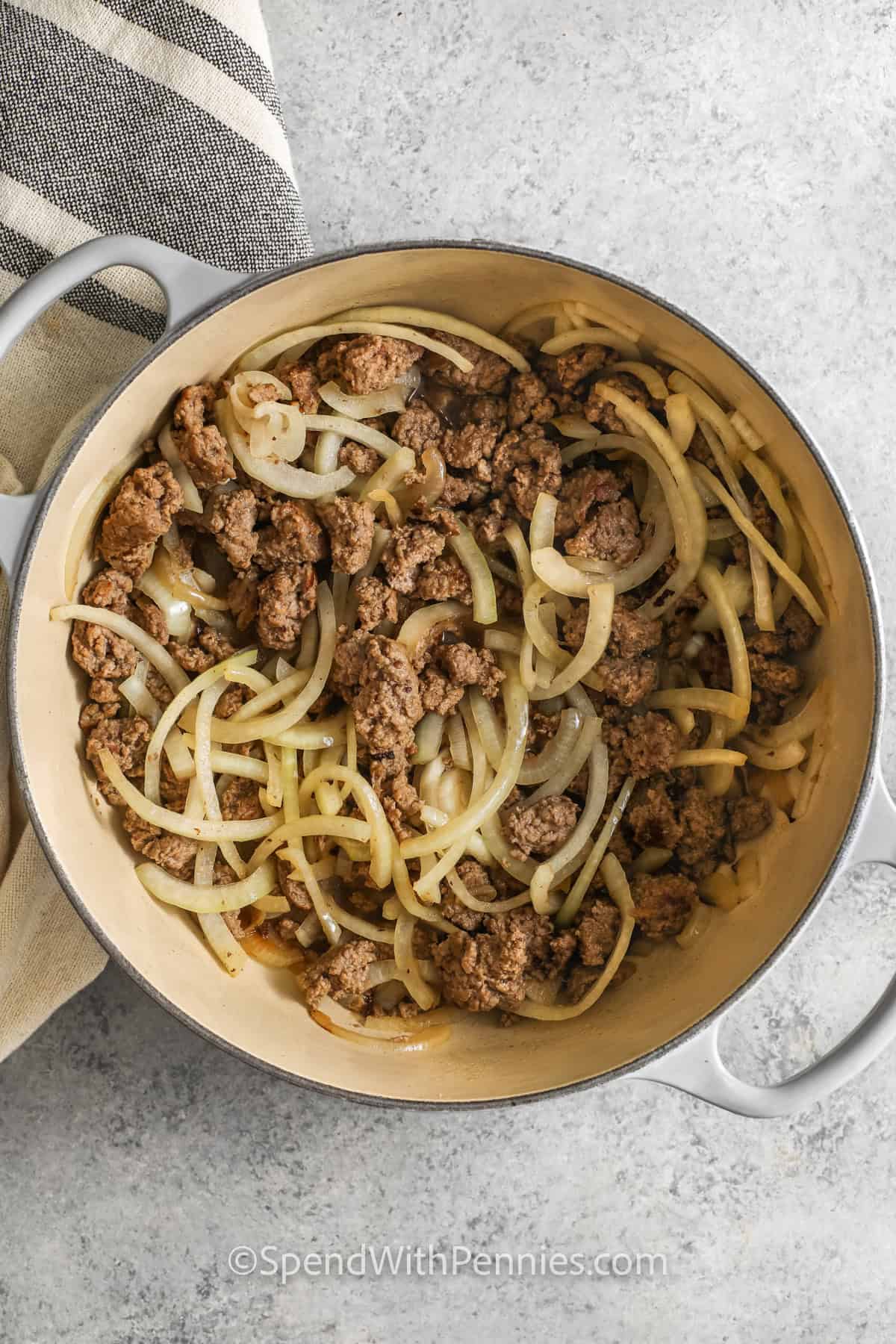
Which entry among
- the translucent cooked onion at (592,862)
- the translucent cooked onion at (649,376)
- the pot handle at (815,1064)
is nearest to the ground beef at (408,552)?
the translucent cooked onion at (649,376)

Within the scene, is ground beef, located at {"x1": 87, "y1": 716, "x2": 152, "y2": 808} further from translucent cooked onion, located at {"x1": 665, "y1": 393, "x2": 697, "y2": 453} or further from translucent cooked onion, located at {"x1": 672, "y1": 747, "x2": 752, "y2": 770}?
translucent cooked onion, located at {"x1": 665, "y1": 393, "x2": 697, "y2": 453}

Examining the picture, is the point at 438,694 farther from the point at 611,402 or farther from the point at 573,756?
the point at 611,402

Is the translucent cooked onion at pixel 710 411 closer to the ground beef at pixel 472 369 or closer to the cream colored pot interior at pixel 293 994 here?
the cream colored pot interior at pixel 293 994

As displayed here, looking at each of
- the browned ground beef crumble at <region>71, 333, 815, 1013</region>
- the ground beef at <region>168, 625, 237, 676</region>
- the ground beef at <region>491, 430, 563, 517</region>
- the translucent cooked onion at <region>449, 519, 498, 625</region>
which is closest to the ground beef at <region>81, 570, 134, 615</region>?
the browned ground beef crumble at <region>71, 333, 815, 1013</region>

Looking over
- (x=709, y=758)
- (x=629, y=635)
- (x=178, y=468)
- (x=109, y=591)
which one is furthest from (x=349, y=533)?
(x=709, y=758)

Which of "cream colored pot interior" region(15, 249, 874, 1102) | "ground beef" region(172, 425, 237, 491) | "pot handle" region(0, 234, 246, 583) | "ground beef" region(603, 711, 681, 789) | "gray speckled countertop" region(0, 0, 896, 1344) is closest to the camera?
"pot handle" region(0, 234, 246, 583)

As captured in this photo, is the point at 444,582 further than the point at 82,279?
Yes
